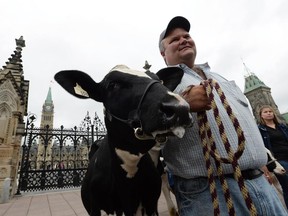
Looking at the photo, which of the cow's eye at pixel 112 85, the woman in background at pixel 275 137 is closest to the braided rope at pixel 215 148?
the cow's eye at pixel 112 85

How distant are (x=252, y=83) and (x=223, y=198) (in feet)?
265

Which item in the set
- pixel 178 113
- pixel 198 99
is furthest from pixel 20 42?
pixel 178 113

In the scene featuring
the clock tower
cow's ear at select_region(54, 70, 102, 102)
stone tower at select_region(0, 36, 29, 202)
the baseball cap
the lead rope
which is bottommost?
the lead rope

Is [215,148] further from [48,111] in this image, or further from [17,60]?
[48,111]

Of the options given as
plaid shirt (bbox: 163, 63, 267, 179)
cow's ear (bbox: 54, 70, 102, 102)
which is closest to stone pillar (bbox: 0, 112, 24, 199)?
cow's ear (bbox: 54, 70, 102, 102)

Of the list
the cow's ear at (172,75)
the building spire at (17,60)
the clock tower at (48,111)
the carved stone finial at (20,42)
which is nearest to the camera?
the cow's ear at (172,75)

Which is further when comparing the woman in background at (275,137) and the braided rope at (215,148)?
the woman in background at (275,137)

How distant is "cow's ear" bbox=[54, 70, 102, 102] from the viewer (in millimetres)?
1902

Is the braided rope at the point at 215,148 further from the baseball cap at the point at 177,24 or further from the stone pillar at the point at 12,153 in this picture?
the stone pillar at the point at 12,153

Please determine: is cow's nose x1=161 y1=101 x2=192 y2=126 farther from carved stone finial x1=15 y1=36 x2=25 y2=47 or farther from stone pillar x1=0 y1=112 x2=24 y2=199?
carved stone finial x1=15 y1=36 x2=25 y2=47

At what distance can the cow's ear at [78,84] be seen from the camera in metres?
1.90

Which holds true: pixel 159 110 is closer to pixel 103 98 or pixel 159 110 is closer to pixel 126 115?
pixel 126 115

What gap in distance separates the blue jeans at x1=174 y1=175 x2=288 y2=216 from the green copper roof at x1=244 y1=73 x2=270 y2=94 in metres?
76.6

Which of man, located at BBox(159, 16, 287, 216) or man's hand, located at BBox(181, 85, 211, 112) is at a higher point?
man's hand, located at BBox(181, 85, 211, 112)
